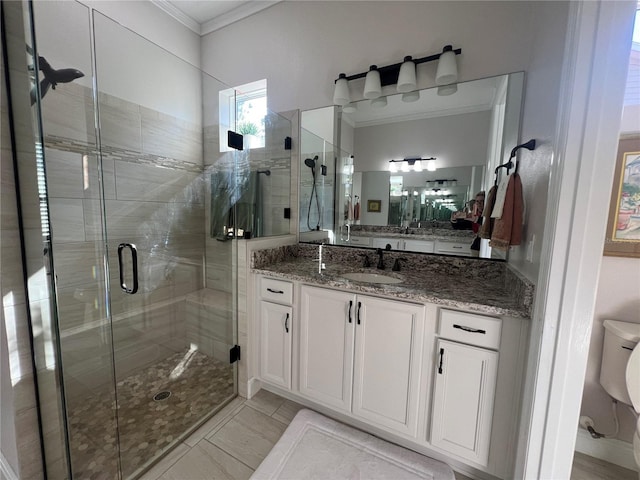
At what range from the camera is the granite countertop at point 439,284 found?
1199mm

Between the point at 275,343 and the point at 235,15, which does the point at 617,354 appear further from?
the point at 235,15

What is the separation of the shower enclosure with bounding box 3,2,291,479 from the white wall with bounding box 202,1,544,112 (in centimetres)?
Result: 33

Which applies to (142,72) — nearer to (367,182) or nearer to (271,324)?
(367,182)

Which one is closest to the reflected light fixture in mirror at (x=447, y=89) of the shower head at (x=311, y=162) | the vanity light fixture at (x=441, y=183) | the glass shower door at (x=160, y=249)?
the vanity light fixture at (x=441, y=183)

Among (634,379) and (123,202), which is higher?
(123,202)

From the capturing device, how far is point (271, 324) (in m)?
1.81

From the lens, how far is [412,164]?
1929 mm

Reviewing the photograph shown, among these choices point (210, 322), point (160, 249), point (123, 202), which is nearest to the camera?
point (123, 202)

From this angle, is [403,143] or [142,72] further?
[142,72]

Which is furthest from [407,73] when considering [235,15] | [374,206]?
[235,15]

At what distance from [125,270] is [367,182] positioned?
83.7 inches

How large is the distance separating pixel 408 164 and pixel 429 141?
0.67 ft

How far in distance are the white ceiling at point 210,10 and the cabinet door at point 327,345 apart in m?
2.52

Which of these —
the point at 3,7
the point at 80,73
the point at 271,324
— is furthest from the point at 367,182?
the point at 80,73
